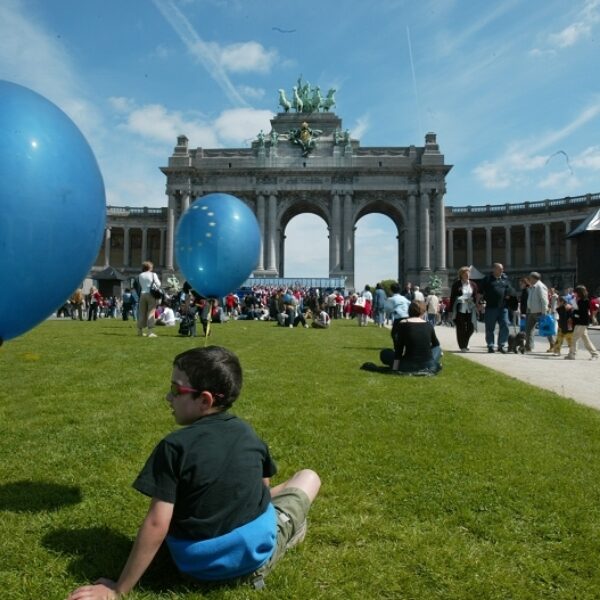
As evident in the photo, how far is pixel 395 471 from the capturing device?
441 centimetres

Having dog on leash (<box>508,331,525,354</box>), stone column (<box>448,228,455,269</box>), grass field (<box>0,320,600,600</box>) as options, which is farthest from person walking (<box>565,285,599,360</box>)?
stone column (<box>448,228,455,269</box>)

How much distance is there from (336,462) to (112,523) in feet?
6.18

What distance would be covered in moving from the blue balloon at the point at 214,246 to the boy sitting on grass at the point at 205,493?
21.2 ft

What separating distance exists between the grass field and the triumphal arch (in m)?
54.2

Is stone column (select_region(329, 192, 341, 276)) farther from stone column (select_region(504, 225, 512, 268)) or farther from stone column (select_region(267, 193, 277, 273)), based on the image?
stone column (select_region(504, 225, 512, 268))

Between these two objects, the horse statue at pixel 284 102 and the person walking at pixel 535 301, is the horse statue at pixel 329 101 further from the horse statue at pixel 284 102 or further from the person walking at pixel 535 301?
the person walking at pixel 535 301

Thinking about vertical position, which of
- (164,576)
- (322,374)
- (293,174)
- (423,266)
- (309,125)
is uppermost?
(309,125)

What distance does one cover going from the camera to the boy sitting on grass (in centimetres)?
259

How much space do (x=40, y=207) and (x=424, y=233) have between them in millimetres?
60916

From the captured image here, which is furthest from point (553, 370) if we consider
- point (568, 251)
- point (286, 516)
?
point (568, 251)

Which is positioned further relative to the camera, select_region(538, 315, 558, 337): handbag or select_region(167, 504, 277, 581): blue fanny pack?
select_region(538, 315, 558, 337): handbag

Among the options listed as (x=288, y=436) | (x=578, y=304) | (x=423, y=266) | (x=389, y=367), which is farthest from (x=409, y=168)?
(x=288, y=436)

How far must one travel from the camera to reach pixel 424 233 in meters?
61.8

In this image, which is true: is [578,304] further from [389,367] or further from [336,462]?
[336,462]
